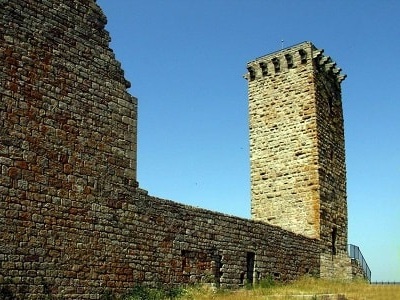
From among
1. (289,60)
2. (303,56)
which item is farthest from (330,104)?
(289,60)

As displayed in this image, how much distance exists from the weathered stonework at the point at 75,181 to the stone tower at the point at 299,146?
22.7ft

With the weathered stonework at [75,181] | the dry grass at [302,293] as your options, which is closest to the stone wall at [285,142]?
the dry grass at [302,293]

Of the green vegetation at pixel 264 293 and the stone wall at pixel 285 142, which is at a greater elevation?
the stone wall at pixel 285 142

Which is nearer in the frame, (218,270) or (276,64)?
(218,270)

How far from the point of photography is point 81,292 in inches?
437

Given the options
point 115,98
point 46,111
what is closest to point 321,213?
point 115,98

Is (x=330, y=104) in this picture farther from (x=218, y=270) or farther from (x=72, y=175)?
(x=72, y=175)

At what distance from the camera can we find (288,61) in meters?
23.3

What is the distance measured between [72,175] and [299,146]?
12.3m

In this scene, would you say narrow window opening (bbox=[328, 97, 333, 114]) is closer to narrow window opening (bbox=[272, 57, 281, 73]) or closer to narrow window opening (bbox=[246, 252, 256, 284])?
narrow window opening (bbox=[272, 57, 281, 73])

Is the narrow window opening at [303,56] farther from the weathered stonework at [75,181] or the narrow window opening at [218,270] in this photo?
the narrow window opening at [218,270]

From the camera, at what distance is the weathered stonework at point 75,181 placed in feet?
34.0

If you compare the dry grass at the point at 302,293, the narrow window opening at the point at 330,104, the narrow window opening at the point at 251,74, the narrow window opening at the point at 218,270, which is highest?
the narrow window opening at the point at 251,74

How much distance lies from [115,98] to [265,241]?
23.8 ft
